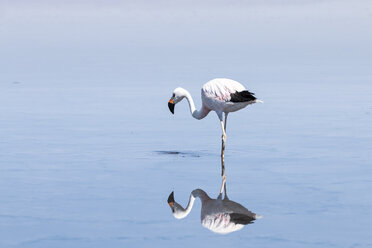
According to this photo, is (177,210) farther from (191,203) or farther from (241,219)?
Result: (241,219)

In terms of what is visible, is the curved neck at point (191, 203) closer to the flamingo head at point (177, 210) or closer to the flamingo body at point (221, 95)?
the flamingo head at point (177, 210)

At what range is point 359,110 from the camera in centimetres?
2230

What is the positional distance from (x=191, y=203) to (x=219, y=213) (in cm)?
→ 71

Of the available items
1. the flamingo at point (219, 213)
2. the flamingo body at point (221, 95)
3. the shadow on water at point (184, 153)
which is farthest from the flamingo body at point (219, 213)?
the flamingo body at point (221, 95)

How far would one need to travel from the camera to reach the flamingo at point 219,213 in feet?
30.1

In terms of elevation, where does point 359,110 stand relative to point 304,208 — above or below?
above

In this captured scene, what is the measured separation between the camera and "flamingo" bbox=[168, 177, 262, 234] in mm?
9180

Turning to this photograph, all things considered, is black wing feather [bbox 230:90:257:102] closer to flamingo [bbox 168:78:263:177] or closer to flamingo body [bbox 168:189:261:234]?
flamingo [bbox 168:78:263:177]

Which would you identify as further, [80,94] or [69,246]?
[80,94]

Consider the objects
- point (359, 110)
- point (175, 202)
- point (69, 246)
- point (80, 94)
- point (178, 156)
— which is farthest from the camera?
point (80, 94)

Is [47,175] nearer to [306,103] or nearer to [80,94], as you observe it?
[306,103]

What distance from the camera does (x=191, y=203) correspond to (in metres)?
10.4

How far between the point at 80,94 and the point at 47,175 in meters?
15.8

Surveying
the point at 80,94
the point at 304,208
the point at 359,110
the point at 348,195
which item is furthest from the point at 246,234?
the point at 80,94
